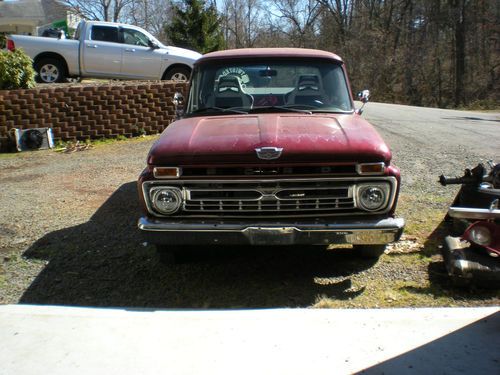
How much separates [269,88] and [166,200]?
181 centimetres

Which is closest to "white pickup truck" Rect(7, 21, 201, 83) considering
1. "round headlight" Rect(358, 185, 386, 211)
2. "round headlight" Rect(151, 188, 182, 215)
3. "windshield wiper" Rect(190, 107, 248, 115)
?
"windshield wiper" Rect(190, 107, 248, 115)

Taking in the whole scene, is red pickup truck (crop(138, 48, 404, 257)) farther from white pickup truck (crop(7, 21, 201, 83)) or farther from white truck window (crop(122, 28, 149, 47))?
white truck window (crop(122, 28, 149, 47))

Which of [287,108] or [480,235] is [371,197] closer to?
[480,235]

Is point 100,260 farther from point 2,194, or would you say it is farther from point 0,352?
point 2,194

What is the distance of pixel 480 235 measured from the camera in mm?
3838

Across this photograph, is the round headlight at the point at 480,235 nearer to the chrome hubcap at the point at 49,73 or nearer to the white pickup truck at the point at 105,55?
the white pickup truck at the point at 105,55

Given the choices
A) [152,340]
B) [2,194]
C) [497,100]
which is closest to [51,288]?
[152,340]

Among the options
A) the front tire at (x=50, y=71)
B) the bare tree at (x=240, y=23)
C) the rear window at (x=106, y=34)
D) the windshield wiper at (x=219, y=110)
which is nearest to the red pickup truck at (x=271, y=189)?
the windshield wiper at (x=219, y=110)

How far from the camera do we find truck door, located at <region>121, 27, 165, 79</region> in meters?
12.2

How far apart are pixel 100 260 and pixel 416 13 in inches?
1455

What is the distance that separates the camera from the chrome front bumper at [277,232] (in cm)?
366

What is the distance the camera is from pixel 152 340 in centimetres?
329

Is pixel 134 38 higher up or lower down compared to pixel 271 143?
higher up

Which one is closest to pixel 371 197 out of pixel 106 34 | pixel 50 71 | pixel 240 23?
pixel 106 34
